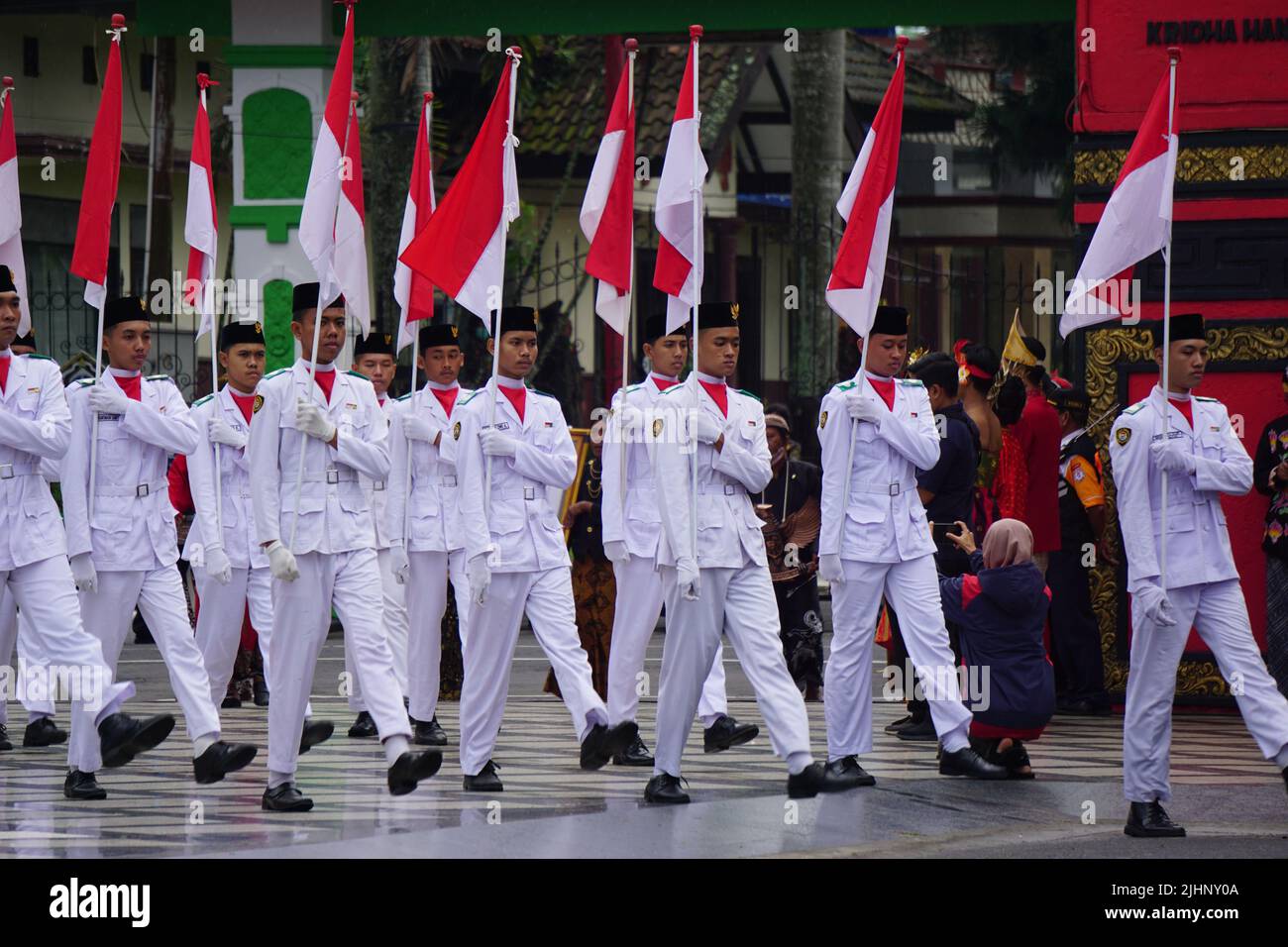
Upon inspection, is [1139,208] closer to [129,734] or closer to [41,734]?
[129,734]

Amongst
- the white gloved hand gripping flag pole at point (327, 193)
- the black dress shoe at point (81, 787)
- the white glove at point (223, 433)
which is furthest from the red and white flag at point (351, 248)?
the black dress shoe at point (81, 787)

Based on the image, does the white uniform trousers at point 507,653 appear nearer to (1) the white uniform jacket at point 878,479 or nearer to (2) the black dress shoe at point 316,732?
(2) the black dress shoe at point 316,732

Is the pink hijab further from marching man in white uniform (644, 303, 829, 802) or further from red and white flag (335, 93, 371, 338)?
red and white flag (335, 93, 371, 338)

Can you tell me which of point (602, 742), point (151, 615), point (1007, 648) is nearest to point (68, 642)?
point (151, 615)

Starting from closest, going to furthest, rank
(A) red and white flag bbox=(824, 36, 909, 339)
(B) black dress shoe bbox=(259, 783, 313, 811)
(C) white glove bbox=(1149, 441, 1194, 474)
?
(C) white glove bbox=(1149, 441, 1194, 474), (B) black dress shoe bbox=(259, 783, 313, 811), (A) red and white flag bbox=(824, 36, 909, 339)

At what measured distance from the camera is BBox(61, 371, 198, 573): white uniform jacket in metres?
9.75

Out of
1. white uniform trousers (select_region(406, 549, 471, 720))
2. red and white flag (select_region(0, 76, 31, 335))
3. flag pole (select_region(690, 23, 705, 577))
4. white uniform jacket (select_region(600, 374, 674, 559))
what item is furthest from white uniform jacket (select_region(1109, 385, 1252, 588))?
red and white flag (select_region(0, 76, 31, 335))

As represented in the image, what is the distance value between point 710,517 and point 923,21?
689 centimetres

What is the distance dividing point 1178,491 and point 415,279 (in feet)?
12.6

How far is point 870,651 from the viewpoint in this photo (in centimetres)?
1005

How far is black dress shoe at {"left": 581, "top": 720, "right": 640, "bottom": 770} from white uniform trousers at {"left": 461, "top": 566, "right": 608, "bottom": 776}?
7 centimetres

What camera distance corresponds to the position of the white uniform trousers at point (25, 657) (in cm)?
978

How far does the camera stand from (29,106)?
93.9 ft

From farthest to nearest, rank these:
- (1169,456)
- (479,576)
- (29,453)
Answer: (29,453)
(479,576)
(1169,456)
